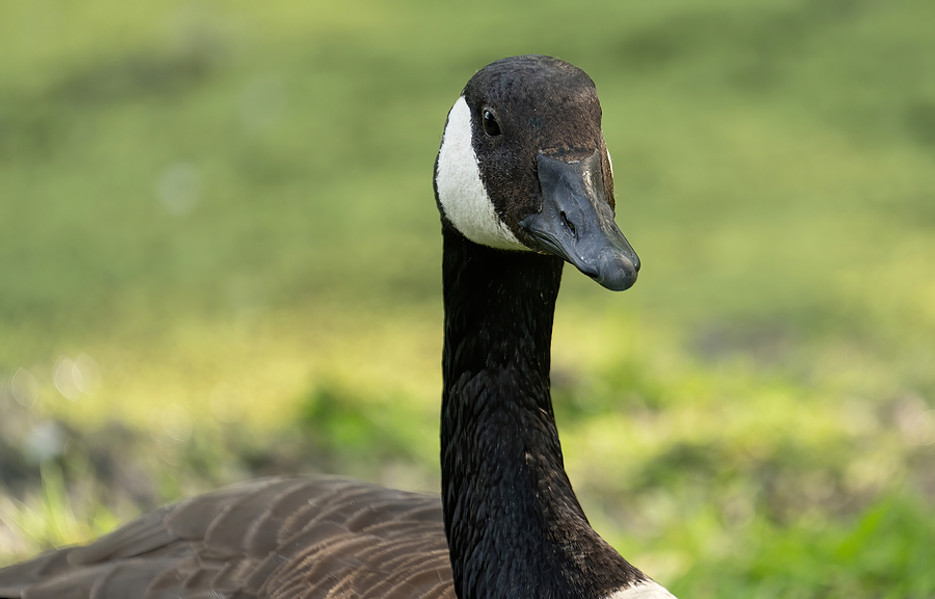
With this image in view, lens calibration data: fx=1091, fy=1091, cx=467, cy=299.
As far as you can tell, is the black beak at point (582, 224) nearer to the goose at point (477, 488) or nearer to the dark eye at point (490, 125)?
the goose at point (477, 488)

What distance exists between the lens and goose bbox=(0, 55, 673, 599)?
1994mm

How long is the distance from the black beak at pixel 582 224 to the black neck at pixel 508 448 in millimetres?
329

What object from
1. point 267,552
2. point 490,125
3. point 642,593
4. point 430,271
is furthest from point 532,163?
point 430,271

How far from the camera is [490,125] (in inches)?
81.4

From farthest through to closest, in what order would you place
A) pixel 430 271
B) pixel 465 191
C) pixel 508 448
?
pixel 430 271 → pixel 508 448 → pixel 465 191

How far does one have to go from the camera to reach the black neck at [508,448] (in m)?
2.27

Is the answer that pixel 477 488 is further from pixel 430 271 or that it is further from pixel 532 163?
pixel 430 271

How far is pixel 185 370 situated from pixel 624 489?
267 cm

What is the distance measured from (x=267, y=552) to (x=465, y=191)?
989mm

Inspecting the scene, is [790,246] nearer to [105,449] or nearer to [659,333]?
[659,333]

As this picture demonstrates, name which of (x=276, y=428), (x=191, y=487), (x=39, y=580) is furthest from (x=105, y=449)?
(x=39, y=580)

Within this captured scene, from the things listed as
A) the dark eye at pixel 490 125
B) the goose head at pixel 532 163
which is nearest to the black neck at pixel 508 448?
the goose head at pixel 532 163

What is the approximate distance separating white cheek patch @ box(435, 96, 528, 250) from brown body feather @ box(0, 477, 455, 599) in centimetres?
78

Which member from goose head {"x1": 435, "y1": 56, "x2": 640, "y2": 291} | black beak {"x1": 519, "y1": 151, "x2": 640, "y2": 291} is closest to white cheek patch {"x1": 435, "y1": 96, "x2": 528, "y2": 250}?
goose head {"x1": 435, "y1": 56, "x2": 640, "y2": 291}
